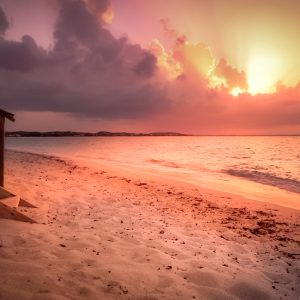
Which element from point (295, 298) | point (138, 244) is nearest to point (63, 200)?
point (138, 244)

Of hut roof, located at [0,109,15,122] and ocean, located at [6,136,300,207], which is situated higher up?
hut roof, located at [0,109,15,122]

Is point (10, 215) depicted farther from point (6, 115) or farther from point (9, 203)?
point (6, 115)

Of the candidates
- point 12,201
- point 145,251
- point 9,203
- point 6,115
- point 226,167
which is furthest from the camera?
point 226,167

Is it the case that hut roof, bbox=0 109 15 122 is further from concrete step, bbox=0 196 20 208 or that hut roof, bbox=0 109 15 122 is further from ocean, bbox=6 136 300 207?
ocean, bbox=6 136 300 207

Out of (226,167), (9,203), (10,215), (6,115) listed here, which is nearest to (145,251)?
(10,215)

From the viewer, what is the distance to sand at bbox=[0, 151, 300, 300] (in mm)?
4539

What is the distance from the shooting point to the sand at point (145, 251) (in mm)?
4539

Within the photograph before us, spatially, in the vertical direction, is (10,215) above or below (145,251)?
above

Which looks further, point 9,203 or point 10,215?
point 9,203

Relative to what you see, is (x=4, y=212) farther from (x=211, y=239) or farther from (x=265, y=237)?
(x=265, y=237)

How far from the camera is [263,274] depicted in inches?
226

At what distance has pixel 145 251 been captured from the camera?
628 cm

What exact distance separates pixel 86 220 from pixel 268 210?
7536 millimetres

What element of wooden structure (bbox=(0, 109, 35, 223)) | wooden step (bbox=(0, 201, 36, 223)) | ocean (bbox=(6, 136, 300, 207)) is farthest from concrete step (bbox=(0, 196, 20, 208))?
ocean (bbox=(6, 136, 300, 207))
